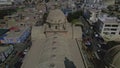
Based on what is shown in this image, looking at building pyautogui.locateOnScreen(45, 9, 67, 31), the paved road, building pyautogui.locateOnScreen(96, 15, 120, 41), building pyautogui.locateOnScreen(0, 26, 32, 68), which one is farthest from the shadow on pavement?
building pyautogui.locateOnScreen(96, 15, 120, 41)

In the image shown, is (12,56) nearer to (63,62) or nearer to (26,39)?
(26,39)

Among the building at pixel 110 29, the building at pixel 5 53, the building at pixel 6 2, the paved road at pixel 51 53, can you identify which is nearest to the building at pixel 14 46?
the building at pixel 5 53

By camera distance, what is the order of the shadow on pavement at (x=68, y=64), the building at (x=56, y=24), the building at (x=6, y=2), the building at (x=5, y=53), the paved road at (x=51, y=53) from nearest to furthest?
the shadow on pavement at (x=68, y=64) < the paved road at (x=51, y=53) < the building at (x=56, y=24) < the building at (x=5, y=53) < the building at (x=6, y=2)

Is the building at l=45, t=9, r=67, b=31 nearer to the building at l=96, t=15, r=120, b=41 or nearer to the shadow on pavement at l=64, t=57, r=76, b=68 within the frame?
the shadow on pavement at l=64, t=57, r=76, b=68

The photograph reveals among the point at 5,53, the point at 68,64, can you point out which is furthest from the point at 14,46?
the point at 68,64

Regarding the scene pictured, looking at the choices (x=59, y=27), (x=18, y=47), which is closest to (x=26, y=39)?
(x=18, y=47)

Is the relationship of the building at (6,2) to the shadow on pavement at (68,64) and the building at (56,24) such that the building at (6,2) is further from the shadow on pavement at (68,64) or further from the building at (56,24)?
the shadow on pavement at (68,64)

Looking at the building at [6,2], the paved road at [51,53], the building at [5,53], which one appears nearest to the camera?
the paved road at [51,53]

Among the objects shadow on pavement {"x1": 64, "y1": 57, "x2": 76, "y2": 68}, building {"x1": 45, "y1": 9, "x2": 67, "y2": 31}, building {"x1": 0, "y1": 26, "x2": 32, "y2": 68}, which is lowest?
A: building {"x1": 0, "y1": 26, "x2": 32, "y2": 68}

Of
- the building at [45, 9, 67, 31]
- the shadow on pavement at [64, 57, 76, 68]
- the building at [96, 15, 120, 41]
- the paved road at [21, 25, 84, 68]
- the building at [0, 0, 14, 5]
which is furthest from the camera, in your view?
the building at [0, 0, 14, 5]

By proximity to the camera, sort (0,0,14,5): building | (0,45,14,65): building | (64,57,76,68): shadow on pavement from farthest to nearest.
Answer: (0,0,14,5): building, (0,45,14,65): building, (64,57,76,68): shadow on pavement

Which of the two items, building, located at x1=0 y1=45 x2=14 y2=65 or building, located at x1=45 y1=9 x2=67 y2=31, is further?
building, located at x1=0 y1=45 x2=14 y2=65

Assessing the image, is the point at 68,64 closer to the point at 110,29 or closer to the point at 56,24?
the point at 56,24
